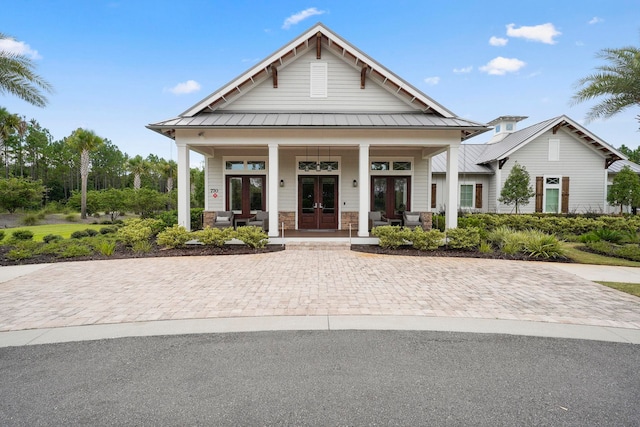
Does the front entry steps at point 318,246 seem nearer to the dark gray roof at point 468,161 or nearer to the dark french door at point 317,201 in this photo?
the dark french door at point 317,201

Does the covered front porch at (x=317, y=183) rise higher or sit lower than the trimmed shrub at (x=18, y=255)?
higher

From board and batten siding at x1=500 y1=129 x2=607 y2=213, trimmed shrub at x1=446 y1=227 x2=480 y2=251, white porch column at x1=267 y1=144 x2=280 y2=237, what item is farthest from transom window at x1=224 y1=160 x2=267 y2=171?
board and batten siding at x1=500 y1=129 x2=607 y2=213

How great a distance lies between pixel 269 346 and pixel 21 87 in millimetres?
12319

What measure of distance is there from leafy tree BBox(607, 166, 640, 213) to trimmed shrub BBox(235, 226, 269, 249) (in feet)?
63.0

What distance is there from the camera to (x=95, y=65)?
19031 mm

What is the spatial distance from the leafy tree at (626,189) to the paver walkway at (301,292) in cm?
Result: 1393

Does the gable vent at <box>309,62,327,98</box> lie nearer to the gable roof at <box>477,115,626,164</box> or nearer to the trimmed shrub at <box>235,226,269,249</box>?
the trimmed shrub at <box>235,226,269,249</box>

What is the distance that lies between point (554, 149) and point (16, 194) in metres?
34.9

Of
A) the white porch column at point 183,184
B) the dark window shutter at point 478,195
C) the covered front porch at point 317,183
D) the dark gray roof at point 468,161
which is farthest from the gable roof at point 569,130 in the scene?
the white porch column at point 183,184

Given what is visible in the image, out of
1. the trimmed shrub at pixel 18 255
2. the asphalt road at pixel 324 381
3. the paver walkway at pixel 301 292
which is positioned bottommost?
the asphalt road at pixel 324 381

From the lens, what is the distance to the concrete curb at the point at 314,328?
4092 millimetres

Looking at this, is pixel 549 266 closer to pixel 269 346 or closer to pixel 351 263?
pixel 351 263

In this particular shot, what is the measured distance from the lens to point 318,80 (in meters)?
12.7

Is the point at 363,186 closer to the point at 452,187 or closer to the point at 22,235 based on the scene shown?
the point at 452,187
